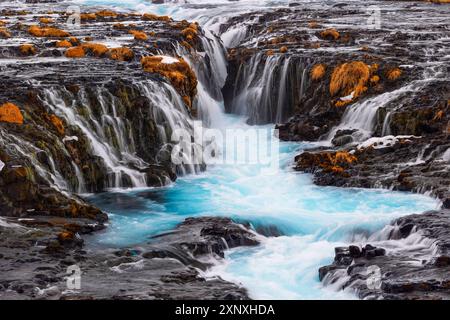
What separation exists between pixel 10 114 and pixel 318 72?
13811 millimetres

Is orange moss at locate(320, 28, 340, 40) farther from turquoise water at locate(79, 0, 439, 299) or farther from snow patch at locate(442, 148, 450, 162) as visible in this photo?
snow patch at locate(442, 148, 450, 162)

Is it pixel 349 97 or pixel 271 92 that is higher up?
pixel 349 97

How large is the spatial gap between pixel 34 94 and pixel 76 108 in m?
1.35

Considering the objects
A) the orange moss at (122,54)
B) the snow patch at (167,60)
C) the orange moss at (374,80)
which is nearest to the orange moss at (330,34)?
the orange moss at (374,80)

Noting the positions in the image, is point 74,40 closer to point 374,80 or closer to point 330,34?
point 330,34

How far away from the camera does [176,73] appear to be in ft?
95.1

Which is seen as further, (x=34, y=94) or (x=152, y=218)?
(x=34, y=94)

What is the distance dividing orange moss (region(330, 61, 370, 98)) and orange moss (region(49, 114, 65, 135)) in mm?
11539

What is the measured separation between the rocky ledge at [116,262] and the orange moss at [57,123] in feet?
16.9

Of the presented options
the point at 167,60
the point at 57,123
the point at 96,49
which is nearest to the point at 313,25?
the point at 167,60
